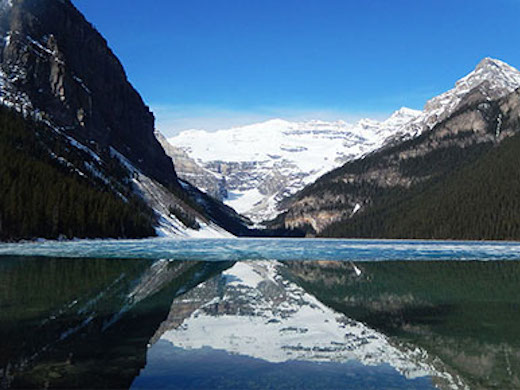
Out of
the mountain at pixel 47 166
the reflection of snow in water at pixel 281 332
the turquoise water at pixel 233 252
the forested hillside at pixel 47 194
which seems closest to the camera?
the reflection of snow in water at pixel 281 332

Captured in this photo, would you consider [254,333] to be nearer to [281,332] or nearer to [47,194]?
[281,332]

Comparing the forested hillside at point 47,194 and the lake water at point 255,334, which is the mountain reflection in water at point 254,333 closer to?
the lake water at point 255,334

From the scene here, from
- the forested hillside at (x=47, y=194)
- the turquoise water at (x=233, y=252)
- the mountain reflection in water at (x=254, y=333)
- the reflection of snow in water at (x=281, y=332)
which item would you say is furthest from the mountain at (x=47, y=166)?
A: the reflection of snow in water at (x=281, y=332)

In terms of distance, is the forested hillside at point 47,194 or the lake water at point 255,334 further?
the forested hillside at point 47,194

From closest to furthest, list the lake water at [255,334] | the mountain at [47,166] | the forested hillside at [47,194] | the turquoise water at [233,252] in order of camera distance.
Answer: the lake water at [255,334] → the turquoise water at [233,252] → the forested hillside at [47,194] → the mountain at [47,166]

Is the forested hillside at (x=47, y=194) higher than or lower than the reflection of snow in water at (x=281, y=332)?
A: higher

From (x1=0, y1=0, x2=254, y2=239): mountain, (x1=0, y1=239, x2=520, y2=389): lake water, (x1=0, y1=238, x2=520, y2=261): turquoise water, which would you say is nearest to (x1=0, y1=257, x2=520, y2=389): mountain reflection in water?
(x1=0, y1=239, x2=520, y2=389): lake water
